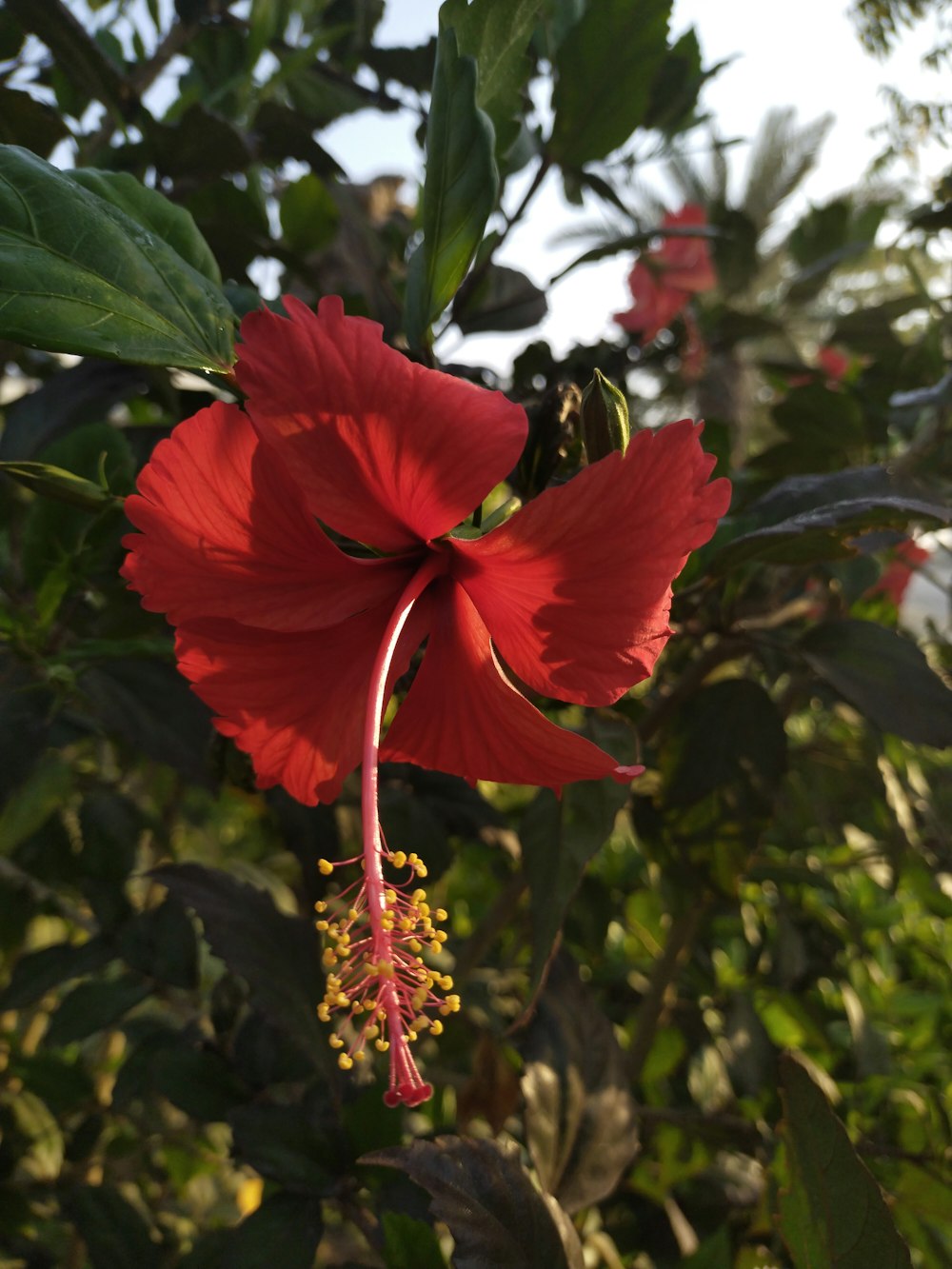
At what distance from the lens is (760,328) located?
1318mm

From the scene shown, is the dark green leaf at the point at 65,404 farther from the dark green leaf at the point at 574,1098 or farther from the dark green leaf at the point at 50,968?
the dark green leaf at the point at 574,1098

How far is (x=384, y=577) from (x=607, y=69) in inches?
19.1

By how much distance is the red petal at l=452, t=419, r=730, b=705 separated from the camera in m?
0.45

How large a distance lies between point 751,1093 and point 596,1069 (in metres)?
0.40

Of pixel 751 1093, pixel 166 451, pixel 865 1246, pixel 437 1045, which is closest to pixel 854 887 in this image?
pixel 751 1093

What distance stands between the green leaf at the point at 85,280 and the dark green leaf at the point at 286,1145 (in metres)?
0.53

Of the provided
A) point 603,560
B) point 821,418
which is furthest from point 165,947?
point 821,418

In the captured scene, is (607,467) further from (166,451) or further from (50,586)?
(50,586)

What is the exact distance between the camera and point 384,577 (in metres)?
0.56

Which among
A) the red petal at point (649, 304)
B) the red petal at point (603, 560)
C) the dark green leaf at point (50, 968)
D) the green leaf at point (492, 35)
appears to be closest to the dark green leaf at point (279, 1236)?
the dark green leaf at point (50, 968)

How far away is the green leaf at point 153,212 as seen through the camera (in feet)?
1.66

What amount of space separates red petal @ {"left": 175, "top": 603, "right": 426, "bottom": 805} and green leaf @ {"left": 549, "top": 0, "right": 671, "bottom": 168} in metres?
0.49

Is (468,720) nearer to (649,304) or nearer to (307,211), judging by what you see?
(307,211)

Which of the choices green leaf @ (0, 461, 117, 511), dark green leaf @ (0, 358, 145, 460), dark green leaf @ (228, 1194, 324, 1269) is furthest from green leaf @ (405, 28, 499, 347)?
dark green leaf @ (228, 1194, 324, 1269)
